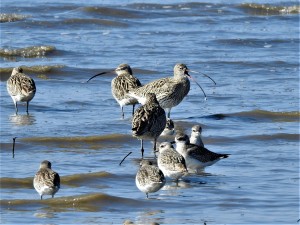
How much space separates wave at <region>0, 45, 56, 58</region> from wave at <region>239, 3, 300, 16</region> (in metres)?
9.61

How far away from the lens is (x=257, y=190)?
11547 millimetres

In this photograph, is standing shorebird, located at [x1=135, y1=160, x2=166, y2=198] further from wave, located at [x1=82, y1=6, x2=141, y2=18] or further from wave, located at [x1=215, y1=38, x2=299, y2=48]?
wave, located at [x1=82, y1=6, x2=141, y2=18]

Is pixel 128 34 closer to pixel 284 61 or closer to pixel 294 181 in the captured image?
pixel 284 61

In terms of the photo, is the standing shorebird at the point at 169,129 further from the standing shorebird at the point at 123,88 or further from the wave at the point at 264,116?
the standing shorebird at the point at 123,88

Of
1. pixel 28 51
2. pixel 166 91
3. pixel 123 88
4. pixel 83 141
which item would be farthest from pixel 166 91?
pixel 28 51

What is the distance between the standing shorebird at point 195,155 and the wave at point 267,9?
18.3m

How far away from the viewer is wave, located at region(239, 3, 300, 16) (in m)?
30.9

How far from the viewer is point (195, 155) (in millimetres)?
12609

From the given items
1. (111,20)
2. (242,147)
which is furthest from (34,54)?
(242,147)

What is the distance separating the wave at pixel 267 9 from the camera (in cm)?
3086

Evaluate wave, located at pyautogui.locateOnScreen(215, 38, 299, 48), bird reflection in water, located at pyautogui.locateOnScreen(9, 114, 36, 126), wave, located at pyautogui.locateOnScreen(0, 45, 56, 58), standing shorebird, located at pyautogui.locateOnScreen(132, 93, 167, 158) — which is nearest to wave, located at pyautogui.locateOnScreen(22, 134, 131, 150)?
standing shorebird, located at pyautogui.locateOnScreen(132, 93, 167, 158)

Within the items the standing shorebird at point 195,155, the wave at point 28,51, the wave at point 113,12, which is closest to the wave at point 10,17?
the wave at point 113,12

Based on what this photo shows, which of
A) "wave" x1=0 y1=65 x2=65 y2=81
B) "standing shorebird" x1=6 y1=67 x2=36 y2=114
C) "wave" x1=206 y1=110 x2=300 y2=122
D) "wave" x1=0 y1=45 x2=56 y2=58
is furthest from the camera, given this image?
"wave" x1=0 y1=45 x2=56 y2=58

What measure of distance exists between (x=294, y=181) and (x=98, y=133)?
380cm
